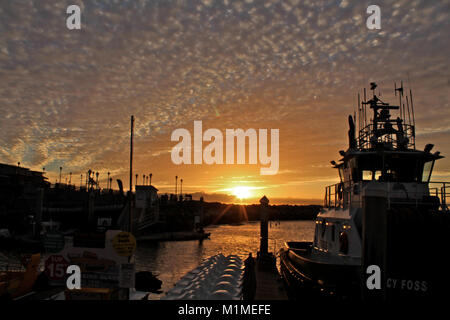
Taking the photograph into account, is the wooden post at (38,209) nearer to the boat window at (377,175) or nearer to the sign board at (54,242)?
the sign board at (54,242)

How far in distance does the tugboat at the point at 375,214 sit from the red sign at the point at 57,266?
10644 mm

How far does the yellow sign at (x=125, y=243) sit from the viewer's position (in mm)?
11969

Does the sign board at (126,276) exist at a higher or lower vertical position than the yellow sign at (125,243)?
lower

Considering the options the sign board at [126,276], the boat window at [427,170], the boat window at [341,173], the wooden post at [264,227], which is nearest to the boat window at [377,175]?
the boat window at [427,170]

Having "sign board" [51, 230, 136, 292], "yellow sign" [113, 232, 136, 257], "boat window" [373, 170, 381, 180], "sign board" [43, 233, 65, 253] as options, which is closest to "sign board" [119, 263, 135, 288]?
"sign board" [51, 230, 136, 292]

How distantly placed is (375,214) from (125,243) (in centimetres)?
859

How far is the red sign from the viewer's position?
13117 millimetres

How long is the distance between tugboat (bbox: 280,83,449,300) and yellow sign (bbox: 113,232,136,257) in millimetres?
7868

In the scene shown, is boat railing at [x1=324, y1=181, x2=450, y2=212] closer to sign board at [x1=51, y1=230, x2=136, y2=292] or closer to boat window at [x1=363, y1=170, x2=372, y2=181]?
boat window at [x1=363, y1=170, x2=372, y2=181]

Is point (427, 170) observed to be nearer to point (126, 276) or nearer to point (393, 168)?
point (393, 168)
